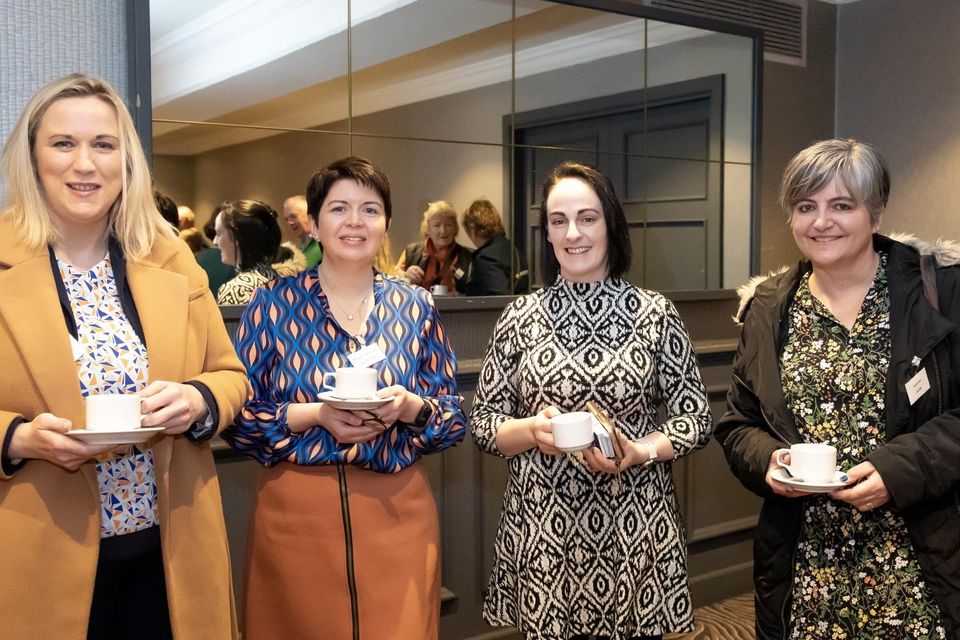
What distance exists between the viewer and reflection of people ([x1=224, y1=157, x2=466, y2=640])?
6.40ft

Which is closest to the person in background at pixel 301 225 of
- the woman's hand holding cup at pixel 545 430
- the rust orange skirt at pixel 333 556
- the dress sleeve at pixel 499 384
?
the dress sleeve at pixel 499 384

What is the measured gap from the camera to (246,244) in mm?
2859

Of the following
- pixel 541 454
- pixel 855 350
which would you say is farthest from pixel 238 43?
pixel 855 350

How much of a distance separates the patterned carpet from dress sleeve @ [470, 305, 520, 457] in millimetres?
1732

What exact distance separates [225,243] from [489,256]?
1033 millimetres

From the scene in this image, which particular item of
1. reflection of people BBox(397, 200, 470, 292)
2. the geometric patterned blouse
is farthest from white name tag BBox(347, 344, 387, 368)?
reflection of people BBox(397, 200, 470, 292)

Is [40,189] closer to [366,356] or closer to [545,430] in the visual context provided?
[366,356]

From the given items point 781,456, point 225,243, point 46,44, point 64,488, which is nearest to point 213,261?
point 225,243

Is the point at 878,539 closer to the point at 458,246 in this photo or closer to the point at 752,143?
the point at 458,246

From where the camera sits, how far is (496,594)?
7.14ft

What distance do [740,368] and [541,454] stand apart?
1.70 feet

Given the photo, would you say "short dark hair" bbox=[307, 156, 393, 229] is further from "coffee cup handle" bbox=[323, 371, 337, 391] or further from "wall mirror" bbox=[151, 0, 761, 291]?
"wall mirror" bbox=[151, 0, 761, 291]

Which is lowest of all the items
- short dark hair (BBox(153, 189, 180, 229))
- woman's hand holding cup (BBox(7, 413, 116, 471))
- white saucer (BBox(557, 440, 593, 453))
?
white saucer (BBox(557, 440, 593, 453))

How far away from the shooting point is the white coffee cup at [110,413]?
1.47 metres
